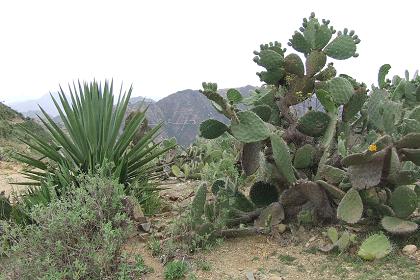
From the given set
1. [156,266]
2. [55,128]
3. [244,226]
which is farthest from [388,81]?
[55,128]

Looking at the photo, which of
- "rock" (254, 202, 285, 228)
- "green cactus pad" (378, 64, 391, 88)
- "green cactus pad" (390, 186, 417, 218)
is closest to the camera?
"green cactus pad" (390, 186, 417, 218)

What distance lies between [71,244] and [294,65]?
267 cm

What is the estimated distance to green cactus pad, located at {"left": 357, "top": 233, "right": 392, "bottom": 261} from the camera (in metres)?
3.71

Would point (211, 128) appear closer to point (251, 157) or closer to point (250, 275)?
point (251, 157)

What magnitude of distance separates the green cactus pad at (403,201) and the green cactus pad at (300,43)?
66.9 inches

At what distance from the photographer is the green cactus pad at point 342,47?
483cm

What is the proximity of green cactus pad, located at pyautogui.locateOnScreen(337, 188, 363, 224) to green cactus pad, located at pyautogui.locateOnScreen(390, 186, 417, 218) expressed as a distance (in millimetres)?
329

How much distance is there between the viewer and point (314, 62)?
15.9ft

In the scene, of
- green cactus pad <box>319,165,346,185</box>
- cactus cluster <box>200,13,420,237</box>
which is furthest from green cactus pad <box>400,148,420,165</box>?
green cactus pad <box>319,165,346,185</box>

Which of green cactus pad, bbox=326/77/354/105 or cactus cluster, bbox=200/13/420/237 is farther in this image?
green cactus pad, bbox=326/77/354/105

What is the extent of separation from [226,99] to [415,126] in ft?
5.63

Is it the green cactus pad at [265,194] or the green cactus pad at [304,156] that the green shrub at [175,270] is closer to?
the green cactus pad at [265,194]

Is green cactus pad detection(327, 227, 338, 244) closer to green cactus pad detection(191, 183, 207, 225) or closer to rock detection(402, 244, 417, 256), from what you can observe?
rock detection(402, 244, 417, 256)

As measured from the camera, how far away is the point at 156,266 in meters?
3.90
